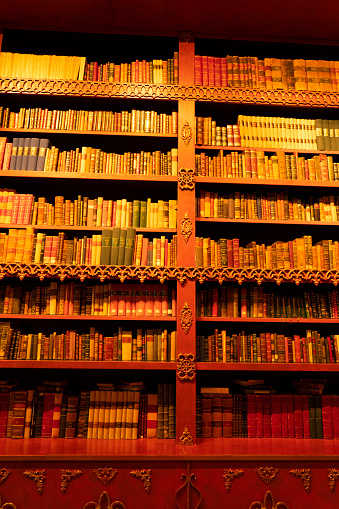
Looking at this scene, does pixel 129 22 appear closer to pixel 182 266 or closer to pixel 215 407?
pixel 182 266

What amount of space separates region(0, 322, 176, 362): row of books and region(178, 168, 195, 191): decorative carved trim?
971 millimetres

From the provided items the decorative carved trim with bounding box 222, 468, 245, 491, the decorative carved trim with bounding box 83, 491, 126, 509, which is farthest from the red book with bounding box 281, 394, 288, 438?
the decorative carved trim with bounding box 83, 491, 126, 509

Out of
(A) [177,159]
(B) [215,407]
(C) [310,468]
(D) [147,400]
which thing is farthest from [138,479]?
(A) [177,159]

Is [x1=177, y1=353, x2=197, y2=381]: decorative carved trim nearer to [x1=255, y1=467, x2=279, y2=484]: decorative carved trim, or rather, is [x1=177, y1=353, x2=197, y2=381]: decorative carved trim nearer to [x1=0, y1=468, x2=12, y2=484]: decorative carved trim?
[x1=255, y1=467, x2=279, y2=484]: decorative carved trim

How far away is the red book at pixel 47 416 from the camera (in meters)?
2.39

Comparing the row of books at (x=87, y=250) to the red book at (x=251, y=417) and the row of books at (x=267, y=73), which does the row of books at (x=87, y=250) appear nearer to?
the red book at (x=251, y=417)

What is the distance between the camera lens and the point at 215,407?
246 cm

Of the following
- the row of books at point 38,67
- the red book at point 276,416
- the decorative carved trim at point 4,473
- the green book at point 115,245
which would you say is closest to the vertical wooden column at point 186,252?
the green book at point 115,245

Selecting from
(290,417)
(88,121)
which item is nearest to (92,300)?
(88,121)

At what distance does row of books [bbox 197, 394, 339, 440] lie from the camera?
244 cm

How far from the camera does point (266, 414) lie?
96.5 inches

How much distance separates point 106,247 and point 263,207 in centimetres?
111

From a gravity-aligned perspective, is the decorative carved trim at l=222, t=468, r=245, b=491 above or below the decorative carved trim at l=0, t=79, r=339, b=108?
Result: below

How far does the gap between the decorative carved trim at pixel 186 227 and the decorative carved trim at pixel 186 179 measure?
186 millimetres
